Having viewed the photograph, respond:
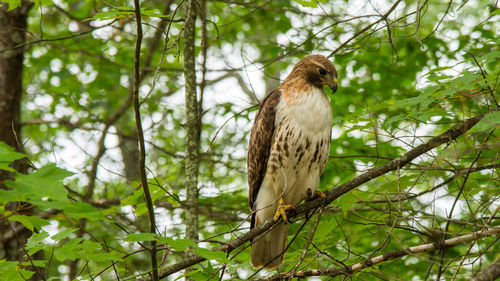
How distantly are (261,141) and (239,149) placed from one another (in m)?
2.02

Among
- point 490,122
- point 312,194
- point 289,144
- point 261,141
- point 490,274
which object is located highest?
point 261,141

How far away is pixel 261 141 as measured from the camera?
178 inches

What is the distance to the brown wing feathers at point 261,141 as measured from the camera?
4.46 metres

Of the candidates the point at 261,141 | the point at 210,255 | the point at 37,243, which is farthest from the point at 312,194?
the point at 37,243

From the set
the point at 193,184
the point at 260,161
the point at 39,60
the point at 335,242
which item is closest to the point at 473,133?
the point at 335,242

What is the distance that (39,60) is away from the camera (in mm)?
7727

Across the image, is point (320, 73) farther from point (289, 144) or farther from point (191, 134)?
point (191, 134)

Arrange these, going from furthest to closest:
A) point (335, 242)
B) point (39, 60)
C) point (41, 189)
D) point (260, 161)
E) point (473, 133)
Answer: point (39, 60)
point (260, 161)
point (335, 242)
point (473, 133)
point (41, 189)

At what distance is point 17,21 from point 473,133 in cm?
548

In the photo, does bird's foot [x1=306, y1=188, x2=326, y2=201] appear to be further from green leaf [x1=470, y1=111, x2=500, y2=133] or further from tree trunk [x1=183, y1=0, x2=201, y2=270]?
green leaf [x1=470, y1=111, x2=500, y2=133]

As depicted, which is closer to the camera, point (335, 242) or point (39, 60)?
point (335, 242)

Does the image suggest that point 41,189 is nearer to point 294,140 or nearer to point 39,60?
point 294,140

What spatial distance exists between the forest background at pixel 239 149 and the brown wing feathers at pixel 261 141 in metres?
0.18

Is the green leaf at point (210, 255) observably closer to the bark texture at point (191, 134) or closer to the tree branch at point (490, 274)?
the tree branch at point (490, 274)
